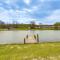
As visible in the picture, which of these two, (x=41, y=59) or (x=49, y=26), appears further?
(x=49, y=26)

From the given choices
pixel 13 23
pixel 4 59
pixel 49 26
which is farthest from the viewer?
pixel 13 23

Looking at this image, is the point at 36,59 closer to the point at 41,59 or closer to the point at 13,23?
the point at 41,59

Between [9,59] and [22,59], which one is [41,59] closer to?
[22,59]

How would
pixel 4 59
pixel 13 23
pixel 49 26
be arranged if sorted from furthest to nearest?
pixel 13 23
pixel 49 26
pixel 4 59

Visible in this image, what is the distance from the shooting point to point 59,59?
991 centimetres

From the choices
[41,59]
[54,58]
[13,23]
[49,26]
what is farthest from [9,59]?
[13,23]

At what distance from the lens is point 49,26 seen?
352ft

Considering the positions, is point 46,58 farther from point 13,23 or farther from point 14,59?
point 13,23

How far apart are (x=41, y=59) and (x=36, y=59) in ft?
1.17

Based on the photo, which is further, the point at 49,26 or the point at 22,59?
the point at 49,26

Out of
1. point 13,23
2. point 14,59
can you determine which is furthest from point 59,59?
point 13,23

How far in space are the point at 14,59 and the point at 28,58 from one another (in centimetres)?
103

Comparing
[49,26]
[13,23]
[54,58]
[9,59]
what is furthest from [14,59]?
[13,23]

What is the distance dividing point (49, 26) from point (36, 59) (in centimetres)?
9841
